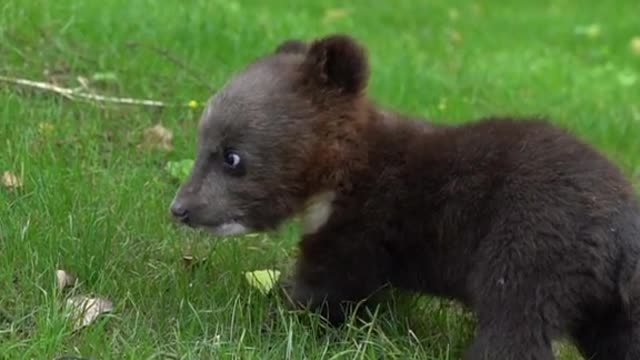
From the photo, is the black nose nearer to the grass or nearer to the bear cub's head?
the bear cub's head

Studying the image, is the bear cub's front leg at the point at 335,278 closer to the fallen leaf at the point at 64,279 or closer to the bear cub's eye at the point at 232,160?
the bear cub's eye at the point at 232,160

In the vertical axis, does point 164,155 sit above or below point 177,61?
below

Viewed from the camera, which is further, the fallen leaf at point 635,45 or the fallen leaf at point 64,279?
the fallen leaf at point 635,45

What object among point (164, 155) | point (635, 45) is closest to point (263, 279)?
point (164, 155)

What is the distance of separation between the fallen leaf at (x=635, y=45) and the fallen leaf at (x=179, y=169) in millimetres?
8352

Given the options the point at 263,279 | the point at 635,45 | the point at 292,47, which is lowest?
the point at 635,45

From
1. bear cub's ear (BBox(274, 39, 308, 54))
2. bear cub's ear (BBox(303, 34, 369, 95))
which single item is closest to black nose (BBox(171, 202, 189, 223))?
bear cub's ear (BBox(303, 34, 369, 95))

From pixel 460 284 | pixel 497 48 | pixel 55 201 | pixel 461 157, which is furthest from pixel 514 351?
pixel 497 48

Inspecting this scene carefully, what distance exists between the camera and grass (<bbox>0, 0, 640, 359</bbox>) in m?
4.31

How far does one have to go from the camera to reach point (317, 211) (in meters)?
4.52

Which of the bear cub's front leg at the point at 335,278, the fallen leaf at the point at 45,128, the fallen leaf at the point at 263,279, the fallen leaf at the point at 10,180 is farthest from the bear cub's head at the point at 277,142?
the fallen leaf at the point at 45,128

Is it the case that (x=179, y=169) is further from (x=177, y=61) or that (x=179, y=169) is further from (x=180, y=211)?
(x=177, y=61)

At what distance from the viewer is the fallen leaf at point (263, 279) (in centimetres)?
472

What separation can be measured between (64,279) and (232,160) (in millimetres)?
786
